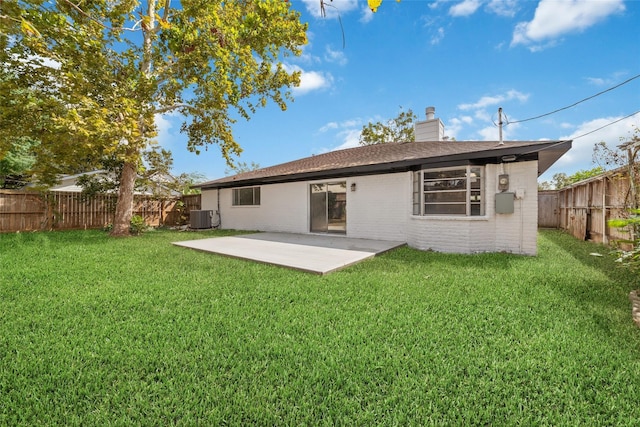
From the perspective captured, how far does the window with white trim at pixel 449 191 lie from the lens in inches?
274

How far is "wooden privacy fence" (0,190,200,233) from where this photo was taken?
35.5 feet

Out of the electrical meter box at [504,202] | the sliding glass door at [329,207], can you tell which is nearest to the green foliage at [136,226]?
the sliding glass door at [329,207]

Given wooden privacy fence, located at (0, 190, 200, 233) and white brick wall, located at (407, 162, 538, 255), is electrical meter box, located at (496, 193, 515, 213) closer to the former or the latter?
white brick wall, located at (407, 162, 538, 255)

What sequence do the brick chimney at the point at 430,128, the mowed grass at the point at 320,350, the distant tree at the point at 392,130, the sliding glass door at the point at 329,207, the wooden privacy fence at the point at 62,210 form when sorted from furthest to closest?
the distant tree at the point at 392,130, the brick chimney at the point at 430,128, the wooden privacy fence at the point at 62,210, the sliding glass door at the point at 329,207, the mowed grass at the point at 320,350

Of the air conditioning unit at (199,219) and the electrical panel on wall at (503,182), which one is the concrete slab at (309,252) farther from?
the air conditioning unit at (199,219)

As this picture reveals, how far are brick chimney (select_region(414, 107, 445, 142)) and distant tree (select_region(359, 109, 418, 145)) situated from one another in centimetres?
1149

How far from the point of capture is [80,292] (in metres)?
4.00

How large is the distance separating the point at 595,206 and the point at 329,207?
8.41m

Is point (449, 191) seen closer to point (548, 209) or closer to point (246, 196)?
point (246, 196)

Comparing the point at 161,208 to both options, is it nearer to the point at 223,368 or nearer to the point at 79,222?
the point at 79,222

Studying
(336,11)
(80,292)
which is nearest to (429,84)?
(336,11)

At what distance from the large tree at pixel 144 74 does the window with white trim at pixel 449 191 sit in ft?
23.3

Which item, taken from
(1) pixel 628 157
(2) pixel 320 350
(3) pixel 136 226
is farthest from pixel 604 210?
(3) pixel 136 226

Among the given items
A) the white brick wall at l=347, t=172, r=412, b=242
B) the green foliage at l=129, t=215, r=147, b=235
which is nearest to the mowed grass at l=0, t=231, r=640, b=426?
the white brick wall at l=347, t=172, r=412, b=242
